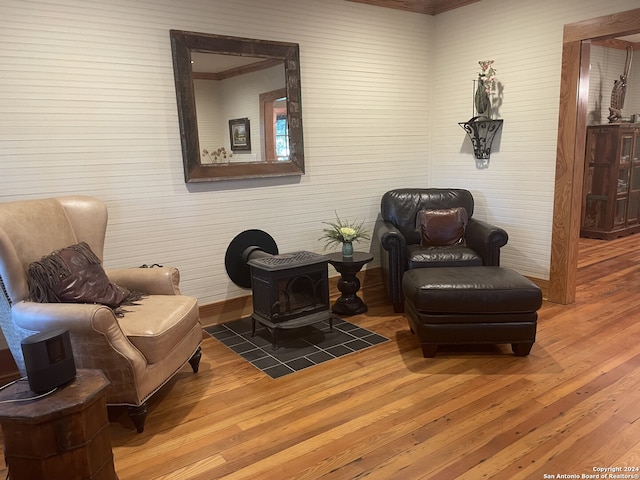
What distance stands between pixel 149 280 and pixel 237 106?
148 centimetres

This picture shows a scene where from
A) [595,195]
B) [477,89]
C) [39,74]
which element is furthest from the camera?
[595,195]

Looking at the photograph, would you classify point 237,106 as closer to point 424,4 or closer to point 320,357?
point 320,357

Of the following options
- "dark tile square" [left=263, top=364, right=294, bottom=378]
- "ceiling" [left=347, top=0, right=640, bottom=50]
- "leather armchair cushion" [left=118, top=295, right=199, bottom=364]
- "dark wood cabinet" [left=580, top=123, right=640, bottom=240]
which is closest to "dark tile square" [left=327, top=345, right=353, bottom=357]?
"dark tile square" [left=263, top=364, right=294, bottom=378]

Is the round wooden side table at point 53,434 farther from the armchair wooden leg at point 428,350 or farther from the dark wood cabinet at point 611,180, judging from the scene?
the dark wood cabinet at point 611,180

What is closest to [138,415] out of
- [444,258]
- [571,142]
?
[444,258]

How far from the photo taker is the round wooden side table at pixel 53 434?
1629mm

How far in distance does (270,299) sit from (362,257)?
915 mm

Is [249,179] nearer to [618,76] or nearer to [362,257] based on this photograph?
[362,257]

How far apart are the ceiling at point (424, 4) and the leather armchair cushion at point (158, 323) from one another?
3097mm

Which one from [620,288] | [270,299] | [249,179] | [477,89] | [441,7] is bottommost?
[620,288]

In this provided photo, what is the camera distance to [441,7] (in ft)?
14.8

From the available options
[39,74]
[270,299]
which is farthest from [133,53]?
[270,299]

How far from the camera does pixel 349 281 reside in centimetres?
382

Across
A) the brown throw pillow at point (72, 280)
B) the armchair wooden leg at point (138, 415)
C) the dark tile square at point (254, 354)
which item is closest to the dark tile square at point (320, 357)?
the dark tile square at point (254, 354)
